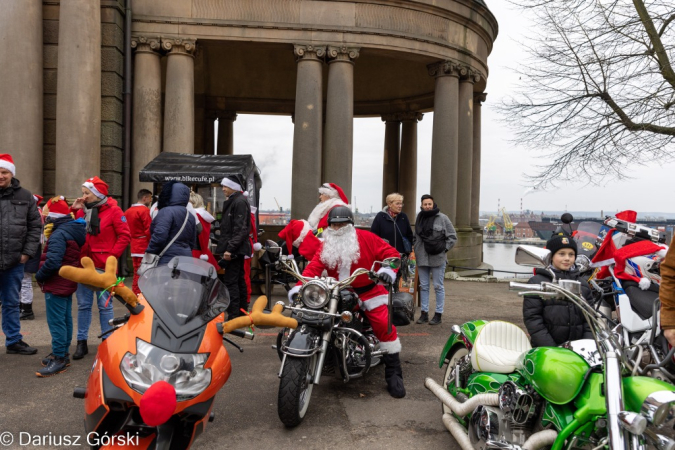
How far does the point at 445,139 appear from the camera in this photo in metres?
13.6

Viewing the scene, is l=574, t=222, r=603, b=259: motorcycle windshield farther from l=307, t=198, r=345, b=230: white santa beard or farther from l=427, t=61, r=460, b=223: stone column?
l=427, t=61, r=460, b=223: stone column

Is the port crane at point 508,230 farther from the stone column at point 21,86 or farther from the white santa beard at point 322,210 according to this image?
the stone column at point 21,86

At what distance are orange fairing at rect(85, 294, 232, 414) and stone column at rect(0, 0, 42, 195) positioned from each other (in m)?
8.73

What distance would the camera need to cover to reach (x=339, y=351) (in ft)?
14.0

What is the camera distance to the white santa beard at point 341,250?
15.4 feet

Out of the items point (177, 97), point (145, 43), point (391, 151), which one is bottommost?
point (391, 151)

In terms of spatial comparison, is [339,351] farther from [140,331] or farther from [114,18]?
[114,18]

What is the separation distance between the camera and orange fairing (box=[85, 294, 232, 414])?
250cm

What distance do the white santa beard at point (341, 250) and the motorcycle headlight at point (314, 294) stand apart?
70cm

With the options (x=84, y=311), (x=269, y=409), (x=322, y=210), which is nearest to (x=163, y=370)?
(x=269, y=409)

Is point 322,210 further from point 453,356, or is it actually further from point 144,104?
point 144,104

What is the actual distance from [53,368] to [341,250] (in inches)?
112

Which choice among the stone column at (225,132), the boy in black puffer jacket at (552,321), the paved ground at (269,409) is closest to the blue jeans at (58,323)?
the paved ground at (269,409)

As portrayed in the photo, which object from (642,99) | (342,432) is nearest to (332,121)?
(642,99)
